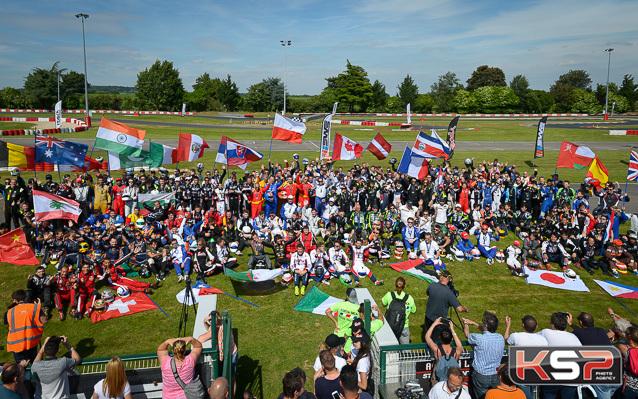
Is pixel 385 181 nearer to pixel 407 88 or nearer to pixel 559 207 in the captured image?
pixel 559 207

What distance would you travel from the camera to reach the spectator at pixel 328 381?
18.6 ft

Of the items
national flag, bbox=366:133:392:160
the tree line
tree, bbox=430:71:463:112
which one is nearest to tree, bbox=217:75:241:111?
the tree line

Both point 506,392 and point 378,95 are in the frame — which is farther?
point 378,95

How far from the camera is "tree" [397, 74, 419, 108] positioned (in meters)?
97.6

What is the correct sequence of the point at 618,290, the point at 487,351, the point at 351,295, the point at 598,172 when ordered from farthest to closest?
the point at 598,172, the point at 618,290, the point at 351,295, the point at 487,351

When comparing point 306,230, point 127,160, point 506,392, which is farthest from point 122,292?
point 506,392

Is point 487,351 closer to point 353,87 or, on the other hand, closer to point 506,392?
point 506,392

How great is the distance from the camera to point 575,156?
62.6 feet

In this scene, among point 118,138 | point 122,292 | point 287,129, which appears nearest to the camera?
point 122,292

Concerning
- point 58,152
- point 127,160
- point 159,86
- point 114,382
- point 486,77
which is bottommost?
point 114,382

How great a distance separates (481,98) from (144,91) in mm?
75402

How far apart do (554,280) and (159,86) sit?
307 ft

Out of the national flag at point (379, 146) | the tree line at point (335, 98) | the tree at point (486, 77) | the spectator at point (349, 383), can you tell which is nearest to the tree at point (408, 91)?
the tree line at point (335, 98)

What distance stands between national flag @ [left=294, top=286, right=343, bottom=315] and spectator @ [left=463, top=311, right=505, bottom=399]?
476 cm
